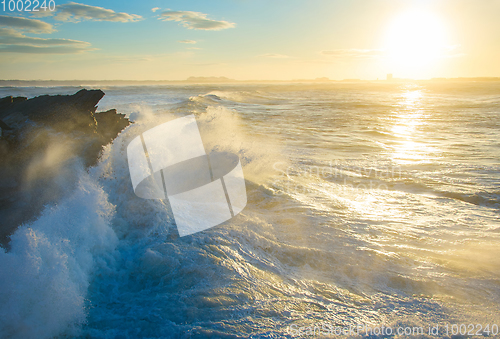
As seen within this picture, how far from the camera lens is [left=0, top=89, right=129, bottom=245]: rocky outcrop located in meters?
4.78

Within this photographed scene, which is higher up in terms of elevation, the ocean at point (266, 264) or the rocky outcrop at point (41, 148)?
the rocky outcrop at point (41, 148)

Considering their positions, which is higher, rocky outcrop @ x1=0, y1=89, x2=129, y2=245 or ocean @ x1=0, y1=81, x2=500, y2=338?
rocky outcrop @ x1=0, y1=89, x2=129, y2=245

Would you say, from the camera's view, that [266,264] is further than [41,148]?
No

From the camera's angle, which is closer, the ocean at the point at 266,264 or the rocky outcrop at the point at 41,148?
the ocean at the point at 266,264

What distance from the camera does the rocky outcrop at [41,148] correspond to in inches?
188

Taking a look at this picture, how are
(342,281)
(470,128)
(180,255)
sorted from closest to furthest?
1. (342,281)
2. (180,255)
3. (470,128)

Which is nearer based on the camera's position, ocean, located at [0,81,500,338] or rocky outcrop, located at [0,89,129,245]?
ocean, located at [0,81,500,338]

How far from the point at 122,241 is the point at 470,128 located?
663 inches

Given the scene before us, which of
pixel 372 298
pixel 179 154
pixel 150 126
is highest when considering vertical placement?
pixel 150 126

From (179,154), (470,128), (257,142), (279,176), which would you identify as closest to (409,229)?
(279,176)

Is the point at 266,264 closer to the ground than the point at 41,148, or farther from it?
closer to the ground

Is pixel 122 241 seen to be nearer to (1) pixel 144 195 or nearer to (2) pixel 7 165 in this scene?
(1) pixel 144 195

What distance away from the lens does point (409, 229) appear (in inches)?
187

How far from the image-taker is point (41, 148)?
18.2 feet
